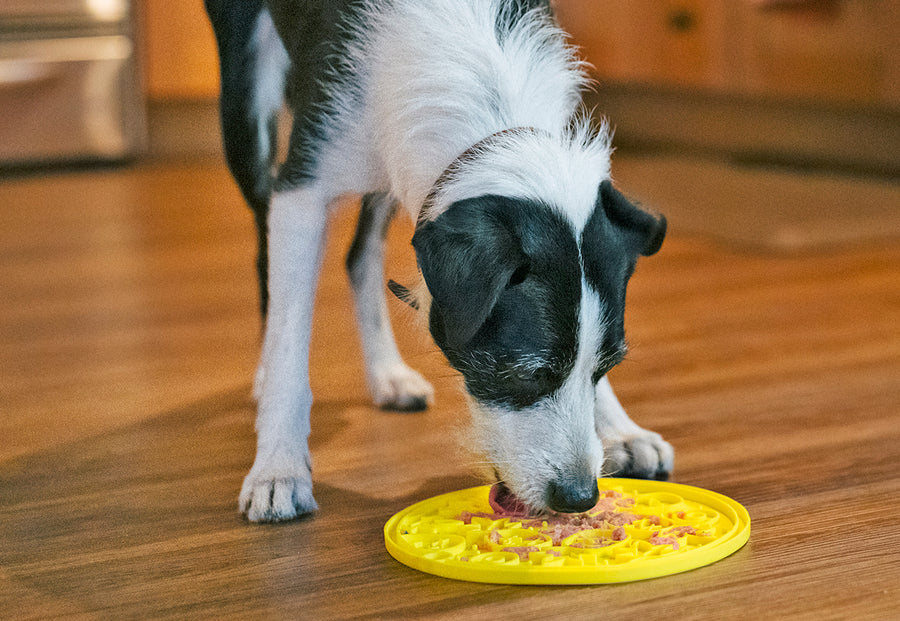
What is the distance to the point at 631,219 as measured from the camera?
5.22ft

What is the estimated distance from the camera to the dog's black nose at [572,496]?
149 cm

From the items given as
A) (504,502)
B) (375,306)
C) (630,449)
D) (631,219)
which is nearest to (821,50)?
(375,306)

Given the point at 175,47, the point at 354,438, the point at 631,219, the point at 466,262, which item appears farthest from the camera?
the point at 175,47

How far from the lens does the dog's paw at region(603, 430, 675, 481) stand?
72.5 inches

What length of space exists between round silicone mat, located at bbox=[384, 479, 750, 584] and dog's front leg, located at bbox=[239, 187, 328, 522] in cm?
26

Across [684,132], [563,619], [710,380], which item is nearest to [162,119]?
[684,132]

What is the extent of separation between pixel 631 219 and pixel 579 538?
0.43 m

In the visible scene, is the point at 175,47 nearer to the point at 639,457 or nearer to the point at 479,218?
the point at 639,457

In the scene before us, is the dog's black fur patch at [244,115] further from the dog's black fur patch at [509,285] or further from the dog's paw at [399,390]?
the dog's black fur patch at [509,285]

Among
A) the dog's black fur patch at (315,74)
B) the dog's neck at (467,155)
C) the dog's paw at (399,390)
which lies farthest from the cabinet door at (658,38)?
the dog's neck at (467,155)

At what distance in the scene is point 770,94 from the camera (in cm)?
475

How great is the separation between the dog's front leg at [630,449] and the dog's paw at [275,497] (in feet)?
1.53

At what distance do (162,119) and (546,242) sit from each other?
454 centimetres

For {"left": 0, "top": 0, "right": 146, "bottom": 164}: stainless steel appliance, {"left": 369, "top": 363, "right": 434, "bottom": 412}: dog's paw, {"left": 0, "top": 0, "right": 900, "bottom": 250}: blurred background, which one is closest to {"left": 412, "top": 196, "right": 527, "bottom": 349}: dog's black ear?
{"left": 369, "top": 363, "right": 434, "bottom": 412}: dog's paw
